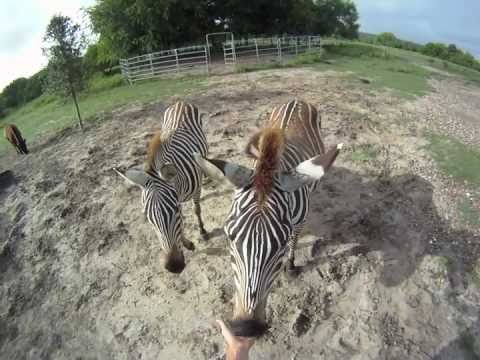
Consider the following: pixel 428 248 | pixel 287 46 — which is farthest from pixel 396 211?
pixel 287 46

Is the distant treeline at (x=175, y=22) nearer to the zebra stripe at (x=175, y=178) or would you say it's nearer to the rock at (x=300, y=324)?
the zebra stripe at (x=175, y=178)

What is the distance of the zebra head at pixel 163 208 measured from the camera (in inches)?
156

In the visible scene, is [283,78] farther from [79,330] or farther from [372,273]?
[79,330]

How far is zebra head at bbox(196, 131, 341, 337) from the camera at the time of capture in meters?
2.51

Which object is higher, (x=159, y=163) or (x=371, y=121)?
(x=159, y=163)

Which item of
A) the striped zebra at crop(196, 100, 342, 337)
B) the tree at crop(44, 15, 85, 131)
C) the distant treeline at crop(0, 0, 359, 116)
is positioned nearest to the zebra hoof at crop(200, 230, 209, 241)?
the striped zebra at crop(196, 100, 342, 337)

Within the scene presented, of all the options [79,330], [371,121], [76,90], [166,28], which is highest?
[166,28]

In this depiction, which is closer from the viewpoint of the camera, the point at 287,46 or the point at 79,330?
the point at 79,330

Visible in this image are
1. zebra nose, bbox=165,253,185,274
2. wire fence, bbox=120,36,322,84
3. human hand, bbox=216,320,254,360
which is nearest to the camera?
human hand, bbox=216,320,254,360

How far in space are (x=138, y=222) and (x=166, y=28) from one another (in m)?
21.0

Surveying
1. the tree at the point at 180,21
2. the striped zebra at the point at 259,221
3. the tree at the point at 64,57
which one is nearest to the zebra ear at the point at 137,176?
the striped zebra at the point at 259,221

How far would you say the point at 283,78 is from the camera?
15438 mm

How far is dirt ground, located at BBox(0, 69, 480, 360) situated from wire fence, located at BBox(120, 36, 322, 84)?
1261 centimetres

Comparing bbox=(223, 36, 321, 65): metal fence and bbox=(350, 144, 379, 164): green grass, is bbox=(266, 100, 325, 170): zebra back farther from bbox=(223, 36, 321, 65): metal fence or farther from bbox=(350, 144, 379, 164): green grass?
bbox=(223, 36, 321, 65): metal fence
